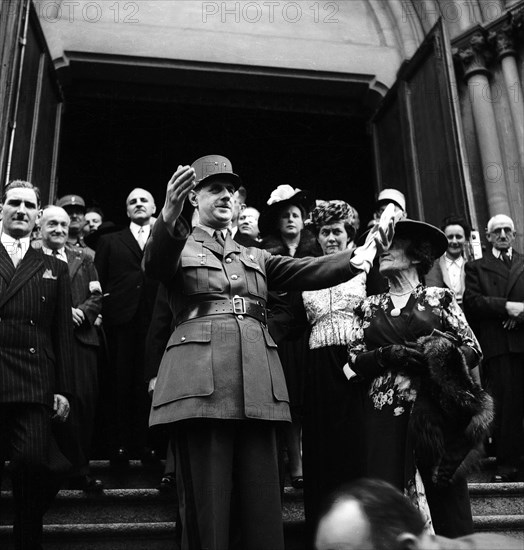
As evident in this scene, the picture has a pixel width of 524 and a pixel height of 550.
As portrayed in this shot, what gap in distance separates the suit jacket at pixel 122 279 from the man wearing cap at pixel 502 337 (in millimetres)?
2144

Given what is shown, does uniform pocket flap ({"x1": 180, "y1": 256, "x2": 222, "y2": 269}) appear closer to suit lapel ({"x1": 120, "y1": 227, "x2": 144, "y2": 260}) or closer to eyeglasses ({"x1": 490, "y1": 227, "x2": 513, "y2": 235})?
suit lapel ({"x1": 120, "y1": 227, "x2": 144, "y2": 260})

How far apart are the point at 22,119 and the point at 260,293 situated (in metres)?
4.08

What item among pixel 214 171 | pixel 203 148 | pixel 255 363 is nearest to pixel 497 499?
pixel 255 363

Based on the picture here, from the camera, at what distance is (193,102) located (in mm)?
9203

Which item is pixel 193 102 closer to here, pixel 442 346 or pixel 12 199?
pixel 12 199

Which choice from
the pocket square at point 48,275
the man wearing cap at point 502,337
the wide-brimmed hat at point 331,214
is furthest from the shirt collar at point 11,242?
the man wearing cap at point 502,337

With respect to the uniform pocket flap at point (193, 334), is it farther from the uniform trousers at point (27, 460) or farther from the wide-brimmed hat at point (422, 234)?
the wide-brimmed hat at point (422, 234)

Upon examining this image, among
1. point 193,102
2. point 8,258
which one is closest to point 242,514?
point 8,258

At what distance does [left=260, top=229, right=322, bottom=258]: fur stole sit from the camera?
16.6 ft

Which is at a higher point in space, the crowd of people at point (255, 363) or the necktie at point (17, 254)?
the necktie at point (17, 254)

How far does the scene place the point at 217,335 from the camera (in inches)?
127

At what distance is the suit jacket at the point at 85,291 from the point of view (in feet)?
16.6

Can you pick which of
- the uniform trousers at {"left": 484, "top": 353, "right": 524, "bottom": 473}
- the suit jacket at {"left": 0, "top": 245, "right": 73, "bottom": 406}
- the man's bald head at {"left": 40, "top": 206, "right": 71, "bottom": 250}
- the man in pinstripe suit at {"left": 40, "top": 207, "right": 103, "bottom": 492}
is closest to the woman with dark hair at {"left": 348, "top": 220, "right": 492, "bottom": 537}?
the suit jacket at {"left": 0, "top": 245, "right": 73, "bottom": 406}

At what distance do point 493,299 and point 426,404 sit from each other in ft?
6.65
